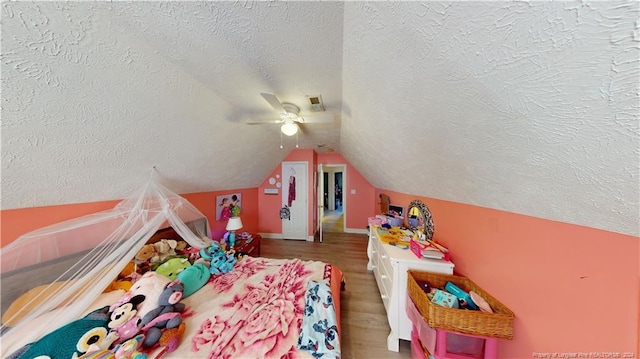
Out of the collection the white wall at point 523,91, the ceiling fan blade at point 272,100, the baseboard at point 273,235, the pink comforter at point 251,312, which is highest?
the ceiling fan blade at point 272,100

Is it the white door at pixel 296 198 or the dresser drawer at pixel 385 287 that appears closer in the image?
the dresser drawer at pixel 385 287

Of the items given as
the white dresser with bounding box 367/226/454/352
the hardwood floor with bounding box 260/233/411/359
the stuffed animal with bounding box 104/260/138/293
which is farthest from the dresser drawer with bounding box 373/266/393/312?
the stuffed animal with bounding box 104/260/138/293

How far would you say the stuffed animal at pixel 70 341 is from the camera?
95cm

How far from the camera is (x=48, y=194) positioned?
1.32 m

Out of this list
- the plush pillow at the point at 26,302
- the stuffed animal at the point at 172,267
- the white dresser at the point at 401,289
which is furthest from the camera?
the stuffed animal at the point at 172,267

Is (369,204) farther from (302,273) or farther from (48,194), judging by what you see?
(48,194)

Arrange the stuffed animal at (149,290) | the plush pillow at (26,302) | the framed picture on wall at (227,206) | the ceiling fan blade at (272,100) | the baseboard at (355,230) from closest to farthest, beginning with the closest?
the plush pillow at (26,302) < the stuffed animal at (149,290) < the ceiling fan blade at (272,100) < the framed picture on wall at (227,206) < the baseboard at (355,230)

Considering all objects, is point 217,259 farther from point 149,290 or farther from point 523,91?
point 523,91

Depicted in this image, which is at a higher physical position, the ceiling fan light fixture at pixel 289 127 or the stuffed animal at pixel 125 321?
the ceiling fan light fixture at pixel 289 127

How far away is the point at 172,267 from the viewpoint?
1771mm

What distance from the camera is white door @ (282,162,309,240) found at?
4.10m

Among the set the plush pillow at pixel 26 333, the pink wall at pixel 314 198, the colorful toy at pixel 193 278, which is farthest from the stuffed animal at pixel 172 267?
the pink wall at pixel 314 198

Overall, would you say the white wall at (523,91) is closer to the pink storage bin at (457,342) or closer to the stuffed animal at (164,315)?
the pink storage bin at (457,342)

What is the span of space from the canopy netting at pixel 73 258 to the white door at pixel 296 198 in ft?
8.06
